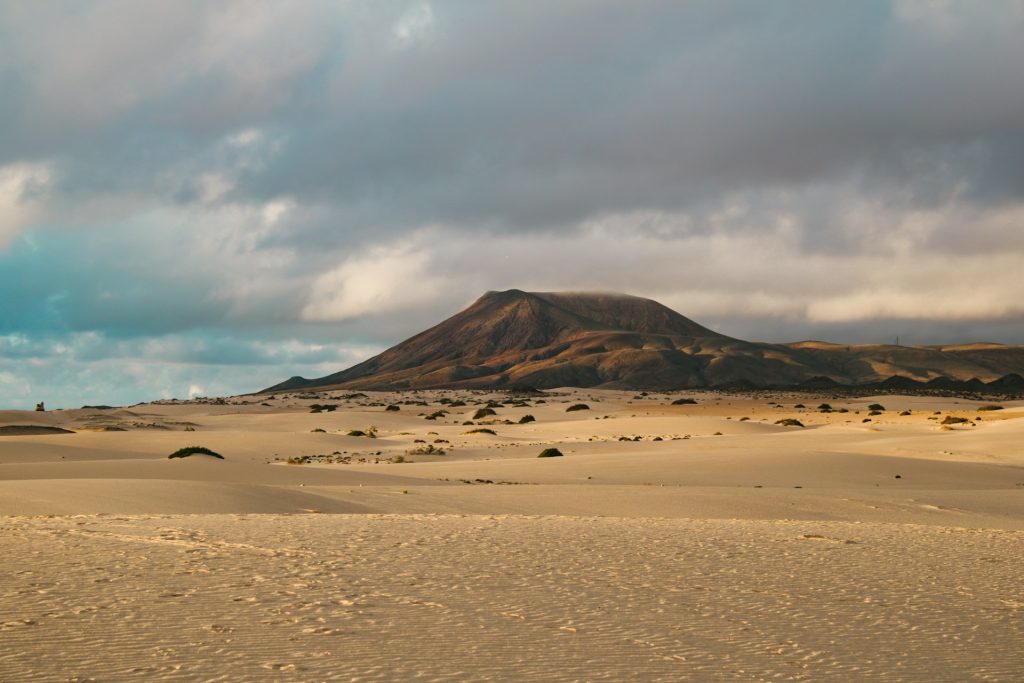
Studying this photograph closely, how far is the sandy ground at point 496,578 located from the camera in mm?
6645

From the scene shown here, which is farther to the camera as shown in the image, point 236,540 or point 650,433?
point 650,433

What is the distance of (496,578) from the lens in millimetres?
9742

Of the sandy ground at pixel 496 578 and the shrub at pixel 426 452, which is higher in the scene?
the shrub at pixel 426 452

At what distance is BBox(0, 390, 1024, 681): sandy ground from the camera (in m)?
6.64

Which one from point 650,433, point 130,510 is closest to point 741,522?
point 130,510

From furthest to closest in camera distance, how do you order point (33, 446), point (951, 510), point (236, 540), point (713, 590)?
point (33, 446)
point (951, 510)
point (236, 540)
point (713, 590)

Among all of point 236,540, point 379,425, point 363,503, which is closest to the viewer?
point 236,540

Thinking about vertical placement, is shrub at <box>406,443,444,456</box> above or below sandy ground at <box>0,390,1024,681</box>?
above

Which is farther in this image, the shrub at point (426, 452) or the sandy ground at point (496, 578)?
the shrub at point (426, 452)

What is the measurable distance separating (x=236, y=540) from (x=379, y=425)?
4278 cm

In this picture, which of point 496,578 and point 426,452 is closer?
point 496,578

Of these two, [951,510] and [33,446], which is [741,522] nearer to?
[951,510]

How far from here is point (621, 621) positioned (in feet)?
26.2

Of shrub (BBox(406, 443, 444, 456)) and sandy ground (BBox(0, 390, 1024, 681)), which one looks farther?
shrub (BBox(406, 443, 444, 456))
